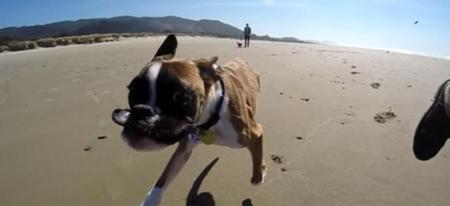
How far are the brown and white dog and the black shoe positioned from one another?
5.22 ft

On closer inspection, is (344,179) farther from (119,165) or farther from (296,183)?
(119,165)

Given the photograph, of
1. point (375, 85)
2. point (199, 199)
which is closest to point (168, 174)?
point (199, 199)

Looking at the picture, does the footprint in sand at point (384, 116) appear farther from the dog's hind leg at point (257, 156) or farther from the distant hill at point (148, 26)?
the distant hill at point (148, 26)

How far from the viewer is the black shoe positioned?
330 centimetres

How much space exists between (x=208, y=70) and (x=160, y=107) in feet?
1.71

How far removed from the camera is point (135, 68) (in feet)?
35.0

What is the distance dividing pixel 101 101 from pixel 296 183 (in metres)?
4.20

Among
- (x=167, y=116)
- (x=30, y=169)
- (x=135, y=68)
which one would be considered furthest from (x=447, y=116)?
(x=135, y=68)

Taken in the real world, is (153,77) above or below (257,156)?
above

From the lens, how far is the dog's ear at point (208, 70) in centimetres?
253

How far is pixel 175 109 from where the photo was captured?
86.0 inches

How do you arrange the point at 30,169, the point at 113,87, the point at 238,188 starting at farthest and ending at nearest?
the point at 113,87 < the point at 30,169 < the point at 238,188

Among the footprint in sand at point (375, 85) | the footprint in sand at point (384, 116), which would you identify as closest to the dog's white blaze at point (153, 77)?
the footprint in sand at point (384, 116)

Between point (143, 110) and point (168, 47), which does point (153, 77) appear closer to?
point (143, 110)
